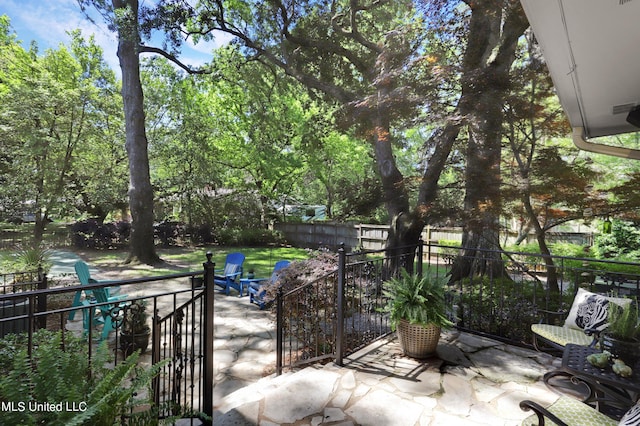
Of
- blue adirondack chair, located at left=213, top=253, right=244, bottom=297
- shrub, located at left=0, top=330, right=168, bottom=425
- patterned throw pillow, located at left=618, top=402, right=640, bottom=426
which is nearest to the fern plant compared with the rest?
patterned throw pillow, located at left=618, top=402, right=640, bottom=426

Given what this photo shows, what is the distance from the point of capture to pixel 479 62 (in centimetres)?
473

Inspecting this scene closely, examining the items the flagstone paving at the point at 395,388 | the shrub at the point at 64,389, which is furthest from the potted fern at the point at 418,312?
the shrub at the point at 64,389

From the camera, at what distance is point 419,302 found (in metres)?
3.04

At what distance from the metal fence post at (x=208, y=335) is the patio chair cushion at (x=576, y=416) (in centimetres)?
187

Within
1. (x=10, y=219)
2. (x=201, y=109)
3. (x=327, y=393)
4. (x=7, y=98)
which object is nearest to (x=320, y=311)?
(x=327, y=393)

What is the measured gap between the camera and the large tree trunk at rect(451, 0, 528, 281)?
4.36 m

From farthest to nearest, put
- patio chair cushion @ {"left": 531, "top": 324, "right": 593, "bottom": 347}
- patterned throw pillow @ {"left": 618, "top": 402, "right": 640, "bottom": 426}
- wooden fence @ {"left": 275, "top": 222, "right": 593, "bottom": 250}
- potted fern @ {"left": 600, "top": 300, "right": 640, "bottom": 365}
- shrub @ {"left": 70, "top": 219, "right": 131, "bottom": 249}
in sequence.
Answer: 1. shrub @ {"left": 70, "top": 219, "right": 131, "bottom": 249}
2. wooden fence @ {"left": 275, "top": 222, "right": 593, "bottom": 250}
3. patio chair cushion @ {"left": 531, "top": 324, "right": 593, "bottom": 347}
4. potted fern @ {"left": 600, "top": 300, "right": 640, "bottom": 365}
5. patterned throw pillow @ {"left": 618, "top": 402, "right": 640, "bottom": 426}

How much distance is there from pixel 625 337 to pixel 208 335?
8.37 feet

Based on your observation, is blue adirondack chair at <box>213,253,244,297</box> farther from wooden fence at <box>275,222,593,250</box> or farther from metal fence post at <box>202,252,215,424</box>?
metal fence post at <box>202,252,215,424</box>

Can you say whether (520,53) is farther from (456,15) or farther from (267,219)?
(267,219)

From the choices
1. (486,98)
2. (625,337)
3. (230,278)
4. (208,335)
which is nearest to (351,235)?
(230,278)

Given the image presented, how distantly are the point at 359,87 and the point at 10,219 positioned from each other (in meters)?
10.9

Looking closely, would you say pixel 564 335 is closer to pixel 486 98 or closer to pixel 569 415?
pixel 569 415

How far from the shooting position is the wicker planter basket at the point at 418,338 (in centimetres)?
311
